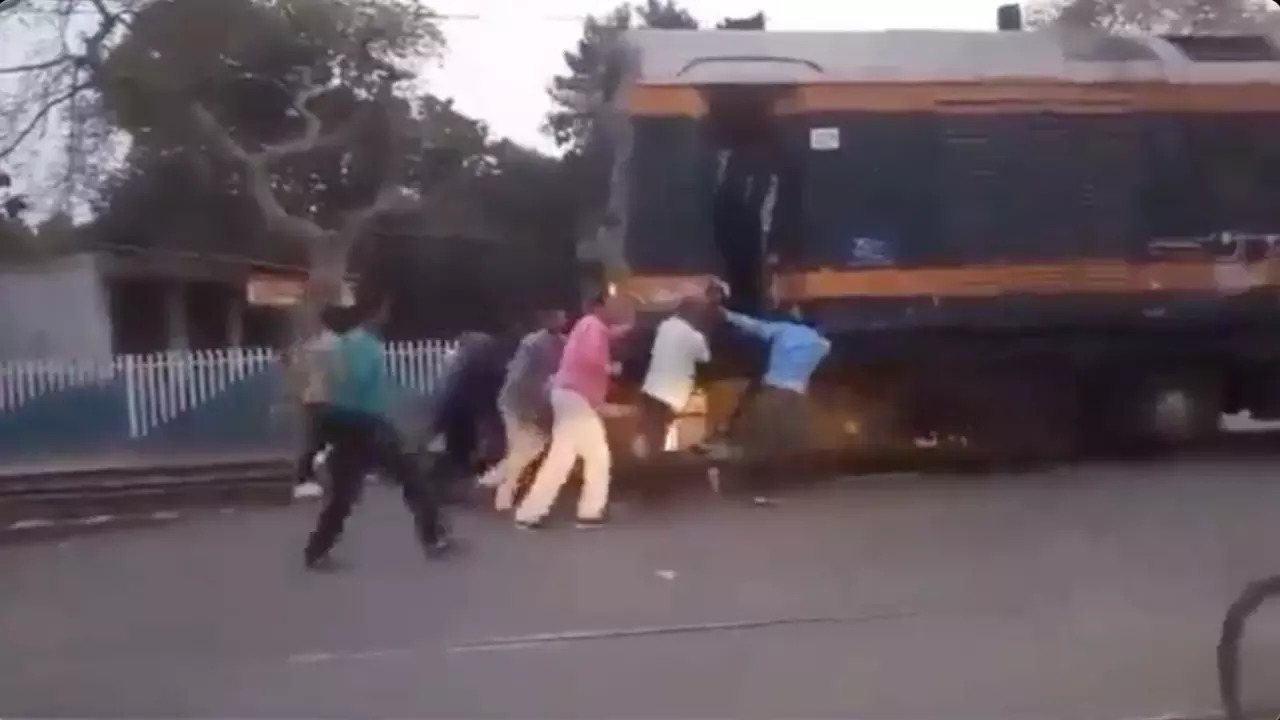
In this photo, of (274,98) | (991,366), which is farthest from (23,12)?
(991,366)

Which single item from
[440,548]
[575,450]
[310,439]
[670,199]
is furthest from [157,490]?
[670,199]

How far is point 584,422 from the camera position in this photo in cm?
235

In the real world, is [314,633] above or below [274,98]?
below

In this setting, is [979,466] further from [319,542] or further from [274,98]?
[274,98]

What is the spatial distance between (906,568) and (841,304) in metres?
0.51

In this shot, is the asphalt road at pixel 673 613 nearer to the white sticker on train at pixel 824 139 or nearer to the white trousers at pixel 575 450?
the white trousers at pixel 575 450

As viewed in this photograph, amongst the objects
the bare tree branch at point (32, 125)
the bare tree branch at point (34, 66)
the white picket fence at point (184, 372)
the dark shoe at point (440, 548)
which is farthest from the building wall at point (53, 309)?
the dark shoe at point (440, 548)

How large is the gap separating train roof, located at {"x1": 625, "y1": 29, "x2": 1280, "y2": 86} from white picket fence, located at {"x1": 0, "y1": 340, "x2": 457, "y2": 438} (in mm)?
597

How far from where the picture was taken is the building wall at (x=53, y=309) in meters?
2.31

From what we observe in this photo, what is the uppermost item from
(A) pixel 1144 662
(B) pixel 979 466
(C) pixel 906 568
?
(B) pixel 979 466

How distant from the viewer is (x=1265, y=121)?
99.7 inches

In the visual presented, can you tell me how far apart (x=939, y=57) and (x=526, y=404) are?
3.07 ft

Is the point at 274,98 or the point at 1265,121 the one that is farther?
the point at 1265,121

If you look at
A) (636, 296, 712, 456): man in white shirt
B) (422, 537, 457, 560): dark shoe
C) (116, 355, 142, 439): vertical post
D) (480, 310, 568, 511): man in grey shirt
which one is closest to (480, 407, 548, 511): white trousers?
(480, 310, 568, 511): man in grey shirt
